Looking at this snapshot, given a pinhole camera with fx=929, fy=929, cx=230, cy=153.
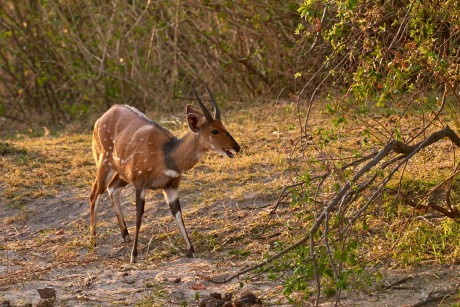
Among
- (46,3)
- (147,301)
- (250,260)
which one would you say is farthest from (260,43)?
(147,301)

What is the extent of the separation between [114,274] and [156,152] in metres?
1.20

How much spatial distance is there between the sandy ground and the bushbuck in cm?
24

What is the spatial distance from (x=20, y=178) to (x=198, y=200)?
2175 mm

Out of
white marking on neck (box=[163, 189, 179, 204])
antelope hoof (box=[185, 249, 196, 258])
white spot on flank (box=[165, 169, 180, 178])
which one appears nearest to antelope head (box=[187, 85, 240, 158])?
white spot on flank (box=[165, 169, 180, 178])

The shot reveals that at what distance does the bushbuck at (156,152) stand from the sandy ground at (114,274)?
24 centimetres

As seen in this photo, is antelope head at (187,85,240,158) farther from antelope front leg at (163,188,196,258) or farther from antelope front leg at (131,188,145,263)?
antelope front leg at (131,188,145,263)

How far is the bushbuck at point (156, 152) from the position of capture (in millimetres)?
7496

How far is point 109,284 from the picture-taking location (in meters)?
6.64

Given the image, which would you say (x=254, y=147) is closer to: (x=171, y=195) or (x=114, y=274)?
(x=171, y=195)

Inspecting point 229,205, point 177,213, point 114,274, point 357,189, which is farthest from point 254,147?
point 357,189

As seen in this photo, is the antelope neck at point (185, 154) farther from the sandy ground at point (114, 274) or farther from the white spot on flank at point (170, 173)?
the sandy ground at point (114, 274)

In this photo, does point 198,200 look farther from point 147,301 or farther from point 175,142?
point 147,301

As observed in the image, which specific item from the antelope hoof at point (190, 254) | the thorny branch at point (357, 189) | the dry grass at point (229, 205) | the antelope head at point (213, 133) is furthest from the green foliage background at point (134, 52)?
the thorny branch at point (357, 189)

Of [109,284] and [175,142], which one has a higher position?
[175,142]
